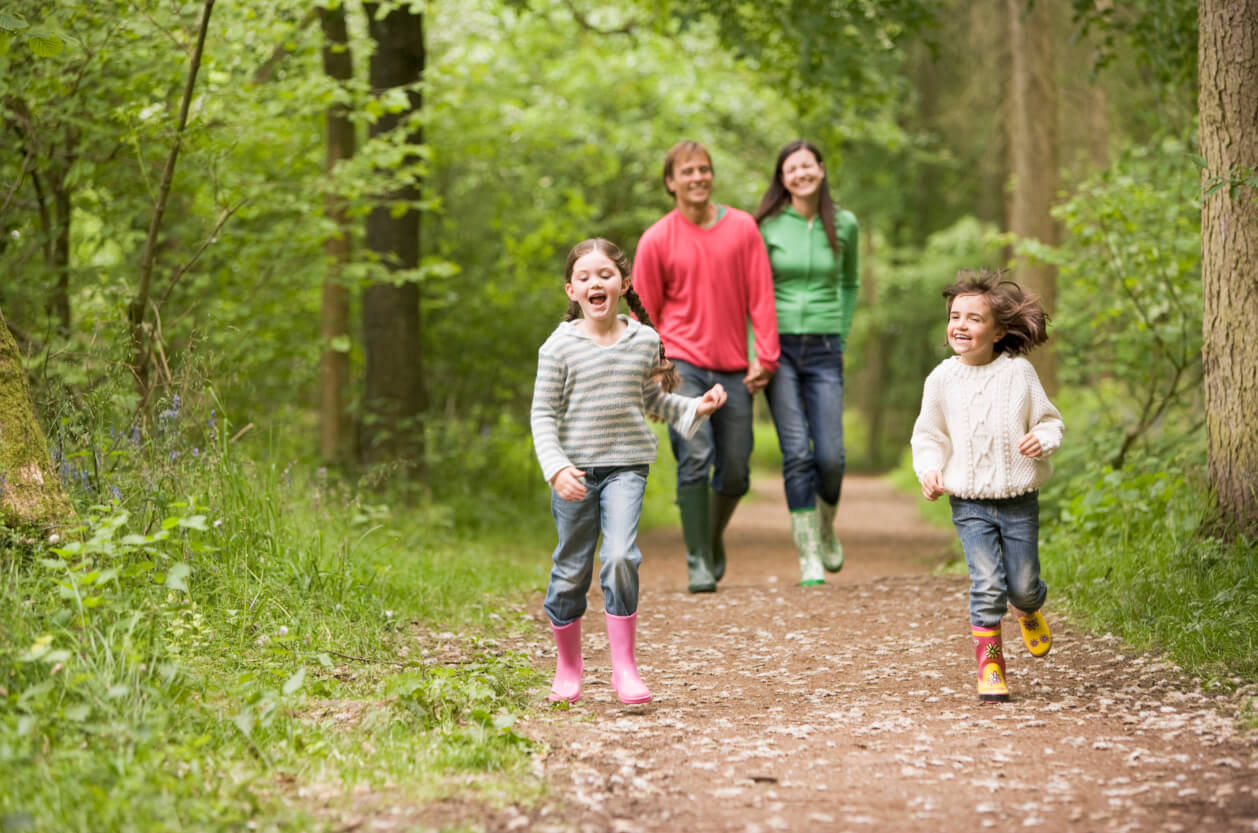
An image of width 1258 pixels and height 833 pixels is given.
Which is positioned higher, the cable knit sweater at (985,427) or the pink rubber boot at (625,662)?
the cable knit sweater at (985,427)

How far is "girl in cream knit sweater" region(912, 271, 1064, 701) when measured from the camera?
4641mm

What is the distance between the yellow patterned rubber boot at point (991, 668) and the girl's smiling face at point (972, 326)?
1055 mm

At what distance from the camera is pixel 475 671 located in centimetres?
473

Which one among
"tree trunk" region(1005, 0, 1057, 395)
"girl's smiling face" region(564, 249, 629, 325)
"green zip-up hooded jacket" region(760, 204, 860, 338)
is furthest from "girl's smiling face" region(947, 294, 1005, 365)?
"tree trunk" region(1005, 0, 1057, 395)

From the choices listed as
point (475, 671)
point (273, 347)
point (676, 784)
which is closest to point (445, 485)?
point (273, 347)

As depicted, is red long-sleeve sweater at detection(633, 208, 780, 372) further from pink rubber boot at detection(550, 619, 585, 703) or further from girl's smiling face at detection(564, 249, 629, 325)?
pink rubber boot at detection(550, 619, 585, 703)

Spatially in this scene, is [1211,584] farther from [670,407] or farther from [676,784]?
[676,784]

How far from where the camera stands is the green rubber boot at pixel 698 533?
278 inches

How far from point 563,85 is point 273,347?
31.4 ft

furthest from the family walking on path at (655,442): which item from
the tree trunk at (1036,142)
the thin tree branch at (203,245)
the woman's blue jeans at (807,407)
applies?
the tree trunk at (1036,142)

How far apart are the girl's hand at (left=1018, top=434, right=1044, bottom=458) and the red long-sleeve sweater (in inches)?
97.8

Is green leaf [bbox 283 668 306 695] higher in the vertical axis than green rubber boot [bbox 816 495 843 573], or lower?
higher

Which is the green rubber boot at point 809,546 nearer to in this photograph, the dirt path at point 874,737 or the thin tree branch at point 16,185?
the dirt path at point 874,737

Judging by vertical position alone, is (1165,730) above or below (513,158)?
below
